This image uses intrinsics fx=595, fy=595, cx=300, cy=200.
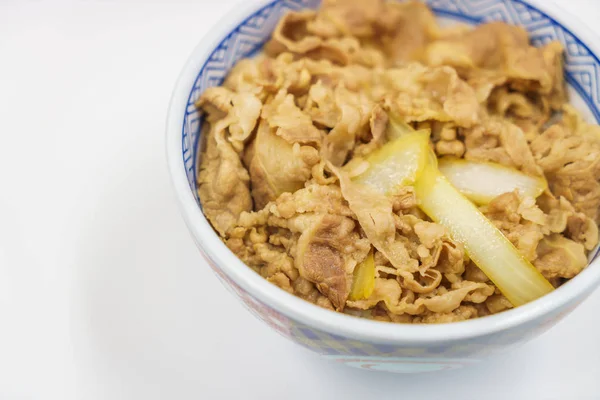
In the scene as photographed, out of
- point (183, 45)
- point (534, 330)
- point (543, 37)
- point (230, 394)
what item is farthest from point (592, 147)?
point (183, 45)

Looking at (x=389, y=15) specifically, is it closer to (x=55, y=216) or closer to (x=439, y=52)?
(x=439, y=52)

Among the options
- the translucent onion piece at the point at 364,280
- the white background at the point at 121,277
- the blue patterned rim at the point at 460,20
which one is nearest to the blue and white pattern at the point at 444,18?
the blue patterned rim at the point at 460,20

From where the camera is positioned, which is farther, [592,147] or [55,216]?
[55,216]

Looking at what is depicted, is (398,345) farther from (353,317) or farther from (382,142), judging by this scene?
(382,142)

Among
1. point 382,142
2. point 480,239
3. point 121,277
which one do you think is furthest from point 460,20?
point 121,277

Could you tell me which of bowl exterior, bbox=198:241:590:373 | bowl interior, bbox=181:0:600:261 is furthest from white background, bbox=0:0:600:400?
bowl interior, bbox=181:0:600:261

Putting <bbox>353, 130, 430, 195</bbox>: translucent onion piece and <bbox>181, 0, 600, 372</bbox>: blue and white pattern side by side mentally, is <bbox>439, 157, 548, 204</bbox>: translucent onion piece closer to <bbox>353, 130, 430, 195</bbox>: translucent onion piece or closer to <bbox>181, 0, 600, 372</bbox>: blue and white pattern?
<bbox>353, 130, 430, 195</bbox>: translucent onion piece
